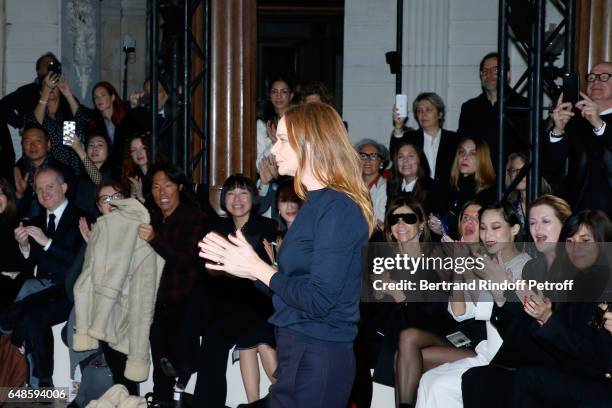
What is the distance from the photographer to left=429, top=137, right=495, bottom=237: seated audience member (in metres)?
6.43

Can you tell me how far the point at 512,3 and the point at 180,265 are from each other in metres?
2.66

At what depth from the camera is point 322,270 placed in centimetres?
278

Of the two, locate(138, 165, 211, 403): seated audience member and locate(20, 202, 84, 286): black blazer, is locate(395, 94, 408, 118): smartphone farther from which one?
locate(20, 202, 84, 286): black blazer

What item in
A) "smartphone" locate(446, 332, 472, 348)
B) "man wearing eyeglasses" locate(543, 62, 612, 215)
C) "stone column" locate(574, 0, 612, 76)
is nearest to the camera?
"smartphone" locate(446, 332, 472, 348)

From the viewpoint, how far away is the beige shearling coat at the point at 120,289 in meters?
5.90

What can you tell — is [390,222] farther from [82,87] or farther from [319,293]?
[82,87]

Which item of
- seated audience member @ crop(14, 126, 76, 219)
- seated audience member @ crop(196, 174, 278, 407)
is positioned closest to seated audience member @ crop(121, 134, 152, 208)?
seated audience member @ crop(14, 126, 76, 219)

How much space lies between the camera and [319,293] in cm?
277

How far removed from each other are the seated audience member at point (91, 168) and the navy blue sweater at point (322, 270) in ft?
13.9

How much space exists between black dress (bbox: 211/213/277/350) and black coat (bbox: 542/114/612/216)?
185 centimetres

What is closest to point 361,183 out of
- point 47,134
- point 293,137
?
point 293,137

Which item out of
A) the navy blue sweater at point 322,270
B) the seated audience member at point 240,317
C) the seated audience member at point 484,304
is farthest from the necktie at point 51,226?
the navy blue sweater at point 322,270

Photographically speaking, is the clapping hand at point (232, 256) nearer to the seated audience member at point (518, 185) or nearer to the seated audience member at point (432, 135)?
the seated audience member at point (518, 185)

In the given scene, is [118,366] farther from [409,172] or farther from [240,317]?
[409,172]
